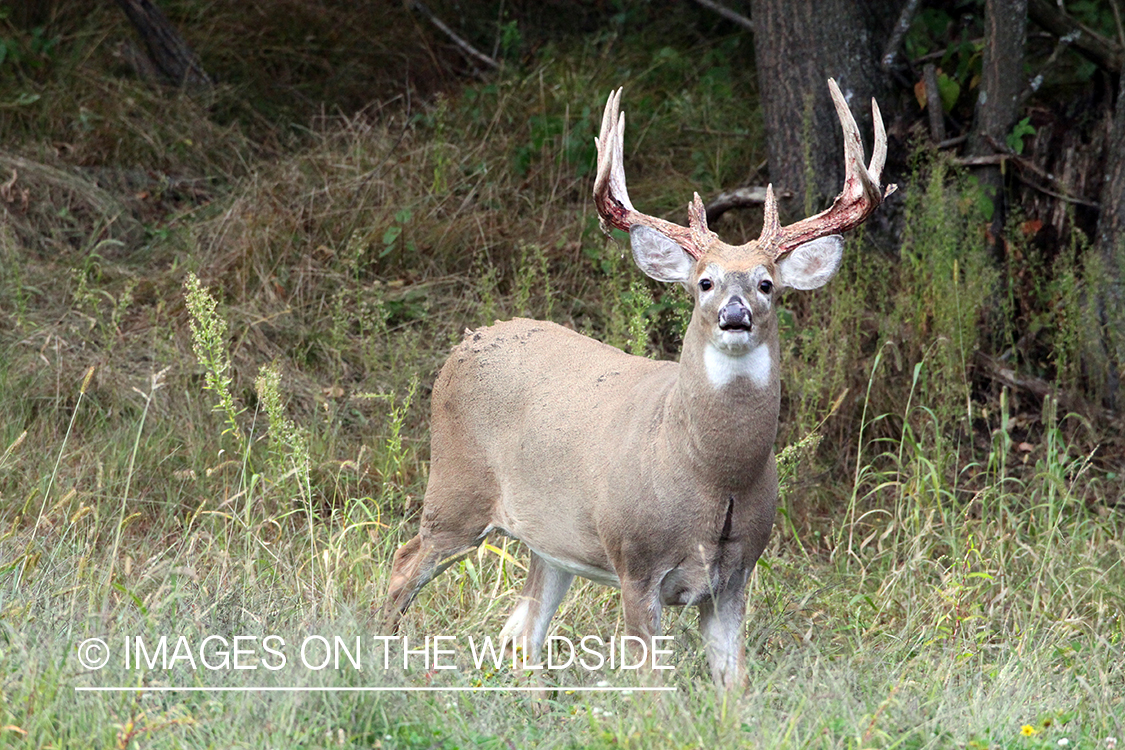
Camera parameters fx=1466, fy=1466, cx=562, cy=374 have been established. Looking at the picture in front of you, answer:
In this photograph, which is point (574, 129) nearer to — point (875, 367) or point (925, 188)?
point (925, 188)

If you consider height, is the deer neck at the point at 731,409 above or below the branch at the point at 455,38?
above

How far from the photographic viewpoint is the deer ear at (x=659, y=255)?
13.6ft

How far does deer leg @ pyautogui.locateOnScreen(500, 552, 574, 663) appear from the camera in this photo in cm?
478

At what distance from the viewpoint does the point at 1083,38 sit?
7.04m

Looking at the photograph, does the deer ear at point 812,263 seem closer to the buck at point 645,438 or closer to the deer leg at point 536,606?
the buck at point 645,438

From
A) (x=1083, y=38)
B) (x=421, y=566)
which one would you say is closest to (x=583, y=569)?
(x=421, y=566)

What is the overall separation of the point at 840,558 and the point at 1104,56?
10.0 feet

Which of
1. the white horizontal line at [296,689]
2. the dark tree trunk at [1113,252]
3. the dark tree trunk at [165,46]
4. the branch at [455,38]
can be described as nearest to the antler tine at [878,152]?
the white horizontal line at [296,689]

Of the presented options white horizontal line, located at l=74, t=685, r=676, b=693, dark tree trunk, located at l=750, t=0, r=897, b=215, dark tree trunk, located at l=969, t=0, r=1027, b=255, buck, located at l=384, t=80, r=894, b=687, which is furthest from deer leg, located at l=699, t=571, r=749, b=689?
dark tree trunk, located at l=969, t=0, r=1027, b=255

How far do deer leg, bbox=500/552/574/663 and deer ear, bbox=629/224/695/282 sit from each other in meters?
1.12

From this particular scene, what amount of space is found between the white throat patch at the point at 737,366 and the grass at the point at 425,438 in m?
0.82

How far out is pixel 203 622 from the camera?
4.15 m

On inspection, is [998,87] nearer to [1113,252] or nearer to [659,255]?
[1113,252]

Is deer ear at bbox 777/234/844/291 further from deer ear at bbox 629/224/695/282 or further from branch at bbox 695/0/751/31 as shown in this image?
branch at bbox 695/0/751/31
